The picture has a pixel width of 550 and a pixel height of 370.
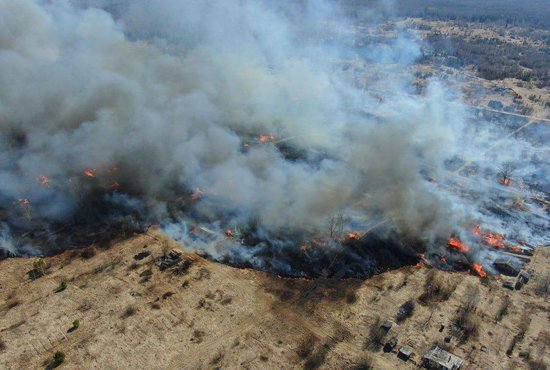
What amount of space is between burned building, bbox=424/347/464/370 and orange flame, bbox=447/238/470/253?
1357 centimetres

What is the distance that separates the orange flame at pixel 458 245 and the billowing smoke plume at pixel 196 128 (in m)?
0.96

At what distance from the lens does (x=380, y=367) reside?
31562 millimetres

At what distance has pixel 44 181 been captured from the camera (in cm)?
5175

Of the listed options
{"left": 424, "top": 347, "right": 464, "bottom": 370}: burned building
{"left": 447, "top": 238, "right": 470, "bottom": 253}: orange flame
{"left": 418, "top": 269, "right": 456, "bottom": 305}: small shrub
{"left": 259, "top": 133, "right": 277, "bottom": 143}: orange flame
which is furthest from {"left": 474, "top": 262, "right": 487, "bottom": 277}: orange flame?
{"left": 259, "top": 133, "right": 277, "bottom": 143}: orange flame

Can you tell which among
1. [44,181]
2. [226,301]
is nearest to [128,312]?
[226,301]

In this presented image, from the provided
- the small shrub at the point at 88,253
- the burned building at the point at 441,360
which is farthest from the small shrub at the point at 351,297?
the small shrub at the point at 88,253

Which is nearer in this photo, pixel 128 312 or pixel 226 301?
pixel 128 312

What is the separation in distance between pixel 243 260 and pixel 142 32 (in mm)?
59417

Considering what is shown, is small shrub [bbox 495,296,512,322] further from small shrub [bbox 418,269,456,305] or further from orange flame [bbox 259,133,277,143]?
orange flame [bbox 259,133,277,143]

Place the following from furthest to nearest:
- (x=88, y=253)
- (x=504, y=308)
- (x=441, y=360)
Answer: (x=88, y=253), (x=504, y=308), (x=441, y=360)

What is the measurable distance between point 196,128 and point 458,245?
32.5 meters

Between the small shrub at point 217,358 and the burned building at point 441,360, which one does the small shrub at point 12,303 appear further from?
the burned building at point 441,360

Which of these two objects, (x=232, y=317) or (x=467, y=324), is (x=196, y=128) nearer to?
(x=232, y=317)

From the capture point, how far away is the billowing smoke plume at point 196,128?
157ft
